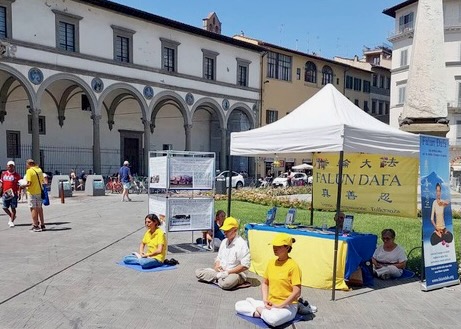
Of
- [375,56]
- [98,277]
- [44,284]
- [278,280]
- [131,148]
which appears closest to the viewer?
[278,280]

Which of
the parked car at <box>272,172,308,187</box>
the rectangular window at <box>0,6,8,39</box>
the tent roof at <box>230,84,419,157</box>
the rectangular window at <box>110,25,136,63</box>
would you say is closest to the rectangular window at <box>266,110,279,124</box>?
the parked car at <box>272,172,308,187</box>

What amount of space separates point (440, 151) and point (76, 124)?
92.2 ft

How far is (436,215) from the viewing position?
249 inches

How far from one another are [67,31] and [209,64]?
1192 centimetres

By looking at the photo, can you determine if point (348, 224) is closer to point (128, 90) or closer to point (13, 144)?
point (128, 90)

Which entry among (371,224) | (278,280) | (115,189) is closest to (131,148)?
(115,189)

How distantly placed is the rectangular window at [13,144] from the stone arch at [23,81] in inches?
180

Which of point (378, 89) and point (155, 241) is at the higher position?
point (378, 89)

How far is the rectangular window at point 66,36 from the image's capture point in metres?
25.3

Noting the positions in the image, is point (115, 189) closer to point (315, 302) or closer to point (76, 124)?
point (76, 124)

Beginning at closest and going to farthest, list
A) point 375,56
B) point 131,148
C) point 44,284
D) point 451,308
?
point 451,308
point 44,284
point 131,148
point 375,56

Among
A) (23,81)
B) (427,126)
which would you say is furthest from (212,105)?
(427,126)

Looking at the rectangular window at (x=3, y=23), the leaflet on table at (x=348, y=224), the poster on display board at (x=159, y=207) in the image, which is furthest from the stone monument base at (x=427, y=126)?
the rectangular window at (x=3, y=23)

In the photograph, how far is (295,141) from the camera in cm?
676
